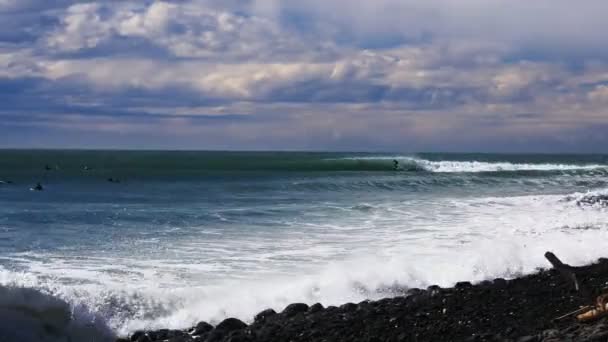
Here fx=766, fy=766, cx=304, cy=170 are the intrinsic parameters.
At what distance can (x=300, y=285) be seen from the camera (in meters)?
11.7

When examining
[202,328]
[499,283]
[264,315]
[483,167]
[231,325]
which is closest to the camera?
[231,325]

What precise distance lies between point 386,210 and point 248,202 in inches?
241

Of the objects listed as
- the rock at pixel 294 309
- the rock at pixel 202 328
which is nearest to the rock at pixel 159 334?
the rock at pixel 202 328

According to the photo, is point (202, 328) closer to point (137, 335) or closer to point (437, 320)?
point (137, 335)

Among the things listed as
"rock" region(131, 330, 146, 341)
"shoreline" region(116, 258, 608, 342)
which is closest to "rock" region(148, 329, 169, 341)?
"shoreline" region(116, 258, 608, 342)

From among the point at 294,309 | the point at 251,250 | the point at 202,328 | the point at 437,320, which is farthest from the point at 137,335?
the point at 251,250

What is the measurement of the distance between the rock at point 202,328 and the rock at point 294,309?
974 millimetres

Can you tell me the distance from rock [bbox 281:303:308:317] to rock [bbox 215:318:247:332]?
670mm

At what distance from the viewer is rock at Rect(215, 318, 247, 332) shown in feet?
30.3

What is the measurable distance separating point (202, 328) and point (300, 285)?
95.4 inches

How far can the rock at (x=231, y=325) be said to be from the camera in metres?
9.23

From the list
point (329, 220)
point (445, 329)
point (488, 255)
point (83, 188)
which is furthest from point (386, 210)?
point (83, 188)

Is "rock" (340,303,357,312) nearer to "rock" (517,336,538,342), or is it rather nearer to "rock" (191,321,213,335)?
"rock" (191,321,213,335)

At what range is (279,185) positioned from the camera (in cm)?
4012
